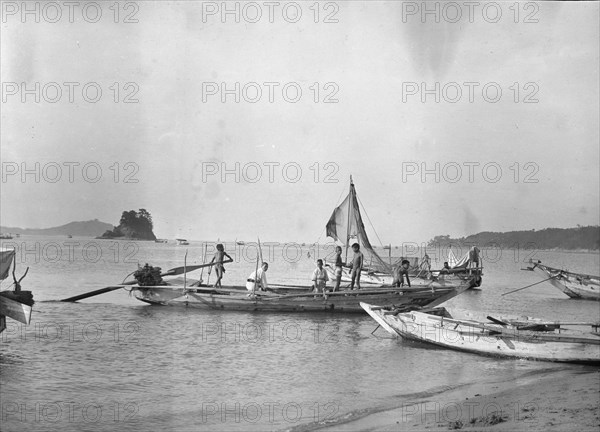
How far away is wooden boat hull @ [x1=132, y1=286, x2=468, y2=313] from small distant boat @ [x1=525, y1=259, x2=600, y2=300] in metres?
12.2

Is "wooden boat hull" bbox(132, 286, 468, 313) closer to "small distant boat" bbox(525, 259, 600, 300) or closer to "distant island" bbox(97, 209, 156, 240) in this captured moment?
"small distant boat" bbox(525, 259, 600, 300)

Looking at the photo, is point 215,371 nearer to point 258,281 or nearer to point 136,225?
point 258,281

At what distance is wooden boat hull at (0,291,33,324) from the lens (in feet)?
45.1

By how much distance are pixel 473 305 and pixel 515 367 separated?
1891 centimetres

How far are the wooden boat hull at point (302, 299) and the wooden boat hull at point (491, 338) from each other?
15.6ft

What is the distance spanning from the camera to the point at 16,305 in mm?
13844

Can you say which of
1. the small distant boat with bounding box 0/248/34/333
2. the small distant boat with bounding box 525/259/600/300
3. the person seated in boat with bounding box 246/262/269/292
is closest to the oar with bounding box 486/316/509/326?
the person seated in boat with bounding box 246/262/269/292

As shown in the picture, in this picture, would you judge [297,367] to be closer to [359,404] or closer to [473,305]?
[359,404]

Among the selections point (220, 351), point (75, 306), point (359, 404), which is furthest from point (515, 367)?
point (75, 306)

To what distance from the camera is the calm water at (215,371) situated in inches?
396

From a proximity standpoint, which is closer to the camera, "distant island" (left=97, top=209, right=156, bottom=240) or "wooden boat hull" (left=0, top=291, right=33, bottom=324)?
"wooden boat hull" (left=0, top=291, right=33, bottom=324)

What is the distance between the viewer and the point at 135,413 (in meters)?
10.2

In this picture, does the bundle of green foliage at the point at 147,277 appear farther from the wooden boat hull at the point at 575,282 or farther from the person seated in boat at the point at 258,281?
the wooden boat hull at the point at 575,282

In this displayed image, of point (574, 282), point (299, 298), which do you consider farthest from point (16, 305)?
point (574, 282)
